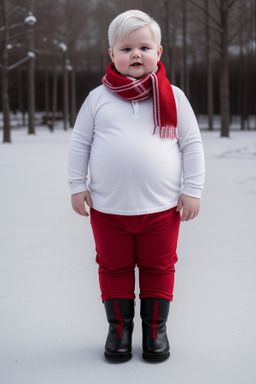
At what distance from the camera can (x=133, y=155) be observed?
233 centimetres

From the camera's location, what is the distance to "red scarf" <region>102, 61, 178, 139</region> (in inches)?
91.5

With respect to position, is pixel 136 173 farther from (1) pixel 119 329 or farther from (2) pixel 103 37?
(2) pixel 103 37

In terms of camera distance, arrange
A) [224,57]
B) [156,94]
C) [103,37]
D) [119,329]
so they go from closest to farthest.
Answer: [156,94]
[119,329]
[224,57]
[103,37]

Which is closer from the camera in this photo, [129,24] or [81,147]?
[129,24]

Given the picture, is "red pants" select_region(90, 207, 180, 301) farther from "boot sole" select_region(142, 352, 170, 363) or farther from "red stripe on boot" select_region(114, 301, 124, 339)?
"boot sole" select_region(142, 352, 170, 363)

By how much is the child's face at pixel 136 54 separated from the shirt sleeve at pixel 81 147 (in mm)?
211

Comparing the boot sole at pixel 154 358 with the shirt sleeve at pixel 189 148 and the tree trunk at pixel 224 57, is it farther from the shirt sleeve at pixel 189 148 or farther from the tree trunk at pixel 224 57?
the tree trunk at pixel 224 57

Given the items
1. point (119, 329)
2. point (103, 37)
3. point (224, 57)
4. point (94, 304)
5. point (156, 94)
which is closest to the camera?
point (156, 94)

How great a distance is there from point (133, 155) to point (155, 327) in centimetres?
73

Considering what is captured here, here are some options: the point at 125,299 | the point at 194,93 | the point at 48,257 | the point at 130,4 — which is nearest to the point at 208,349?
the point at 125,299

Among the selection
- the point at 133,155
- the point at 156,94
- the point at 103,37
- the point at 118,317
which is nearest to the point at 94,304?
the point at 118,317

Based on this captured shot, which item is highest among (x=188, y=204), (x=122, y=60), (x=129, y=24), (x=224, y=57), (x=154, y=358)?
(x=224, y=57)

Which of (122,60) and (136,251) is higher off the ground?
(122,60)

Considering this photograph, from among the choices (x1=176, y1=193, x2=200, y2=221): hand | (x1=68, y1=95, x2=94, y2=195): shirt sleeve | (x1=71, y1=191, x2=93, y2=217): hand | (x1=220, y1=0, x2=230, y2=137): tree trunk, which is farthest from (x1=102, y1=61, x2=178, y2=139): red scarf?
(x1=220, y1=0, x2=230, y2=137): tree trunk
